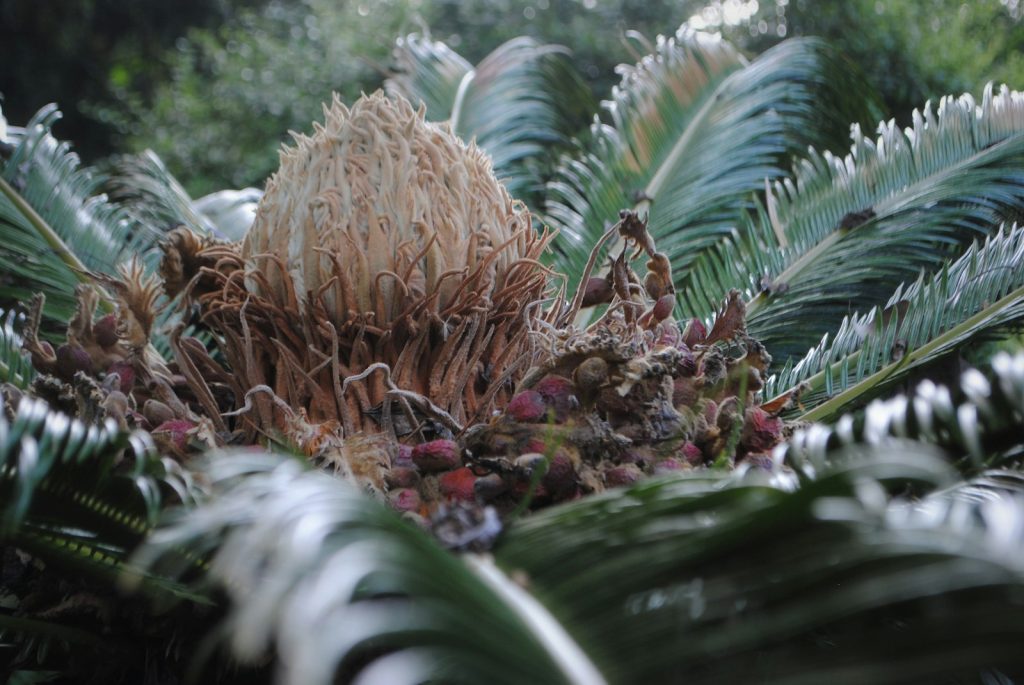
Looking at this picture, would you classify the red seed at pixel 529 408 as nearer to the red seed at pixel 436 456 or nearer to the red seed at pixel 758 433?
the red seed at pixel 436 456

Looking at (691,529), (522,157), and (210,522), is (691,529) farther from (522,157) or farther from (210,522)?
(522,157)

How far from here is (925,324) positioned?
198 centimetres

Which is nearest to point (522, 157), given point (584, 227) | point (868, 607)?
point (584, 227)

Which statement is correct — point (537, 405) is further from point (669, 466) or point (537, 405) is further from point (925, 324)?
point (925, 324)

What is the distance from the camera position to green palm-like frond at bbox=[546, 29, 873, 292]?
8.93 ft

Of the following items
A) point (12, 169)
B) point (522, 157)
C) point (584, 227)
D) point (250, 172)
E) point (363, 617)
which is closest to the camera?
point (363, 617)

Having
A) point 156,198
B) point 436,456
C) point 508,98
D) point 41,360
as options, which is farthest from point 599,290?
point 156,198

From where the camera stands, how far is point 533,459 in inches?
55.7

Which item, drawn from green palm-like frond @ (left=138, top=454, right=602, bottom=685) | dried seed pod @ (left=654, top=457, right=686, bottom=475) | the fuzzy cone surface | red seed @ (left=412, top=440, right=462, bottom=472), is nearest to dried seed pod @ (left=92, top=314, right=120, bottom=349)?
the fuzzy cone surface

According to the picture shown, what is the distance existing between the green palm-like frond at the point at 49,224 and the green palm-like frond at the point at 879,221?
5.07ft

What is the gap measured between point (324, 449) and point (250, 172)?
670 centimetres

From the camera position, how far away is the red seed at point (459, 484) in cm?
143

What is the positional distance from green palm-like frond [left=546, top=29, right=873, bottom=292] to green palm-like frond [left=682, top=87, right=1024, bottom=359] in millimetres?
228

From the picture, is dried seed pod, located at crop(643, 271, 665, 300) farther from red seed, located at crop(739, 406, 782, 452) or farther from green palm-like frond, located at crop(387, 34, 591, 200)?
green palm-like frond, located at crop(387, 34, 591, 200)
